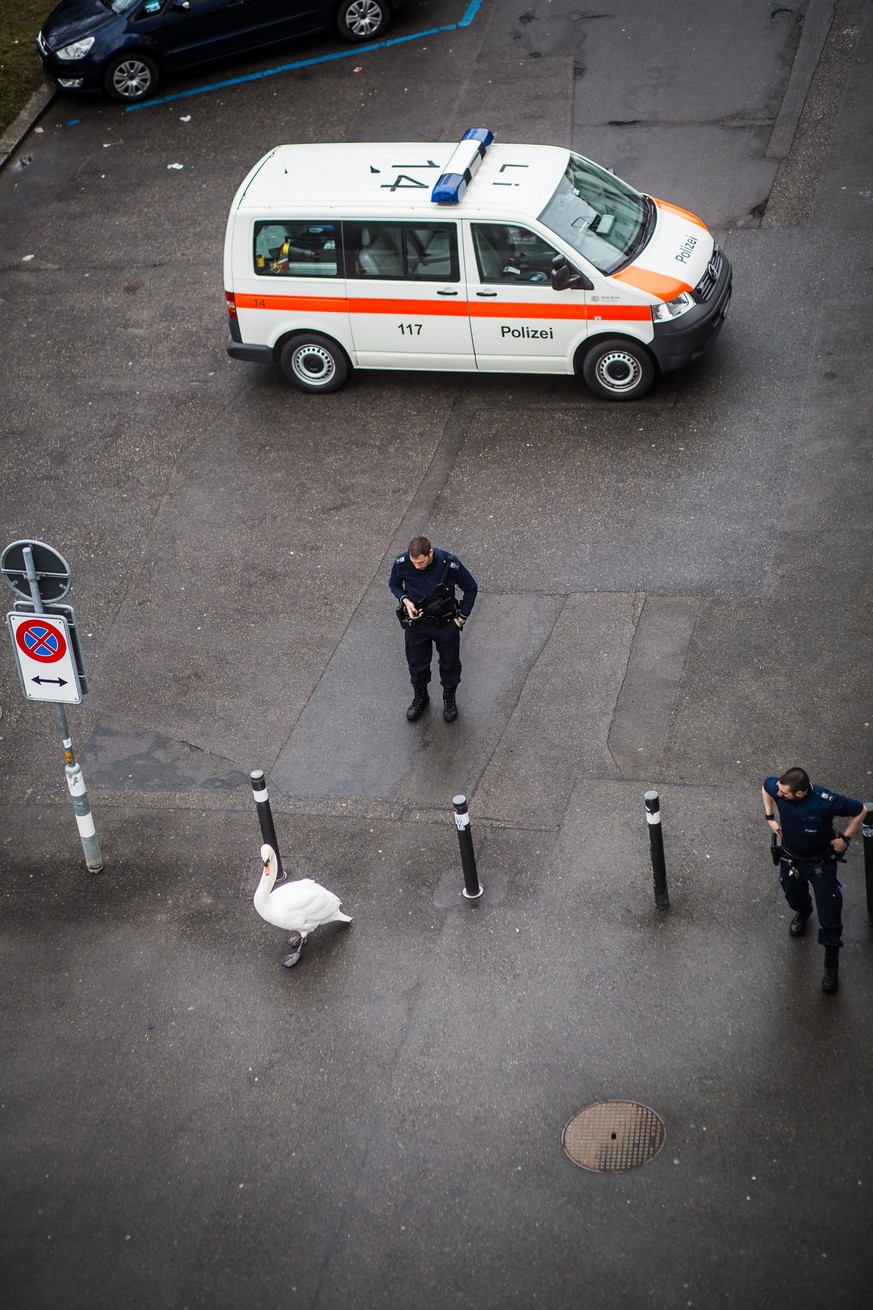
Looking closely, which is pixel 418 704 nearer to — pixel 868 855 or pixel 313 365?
pixel 868 855

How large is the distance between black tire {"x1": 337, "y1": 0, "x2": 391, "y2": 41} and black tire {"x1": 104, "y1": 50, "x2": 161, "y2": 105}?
9.08 feet

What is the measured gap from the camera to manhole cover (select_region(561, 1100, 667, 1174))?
289 inches

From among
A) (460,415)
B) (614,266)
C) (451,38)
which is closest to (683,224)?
(614,266)

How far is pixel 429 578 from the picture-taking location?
9.87m

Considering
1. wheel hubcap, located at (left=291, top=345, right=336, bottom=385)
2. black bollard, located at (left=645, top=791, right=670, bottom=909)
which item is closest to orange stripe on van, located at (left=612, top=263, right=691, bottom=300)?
wheel hubcap, located at (left=291, top=345, right=336, bottom=385)

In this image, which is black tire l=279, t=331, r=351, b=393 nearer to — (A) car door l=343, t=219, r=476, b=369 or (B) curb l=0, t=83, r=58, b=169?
(A) car door l=343, t=219, r=476, b=369

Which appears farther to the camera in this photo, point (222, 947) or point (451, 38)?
point (451, 38)

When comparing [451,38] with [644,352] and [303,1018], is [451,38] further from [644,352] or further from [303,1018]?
[303,1018]

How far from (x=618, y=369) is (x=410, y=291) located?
216cm

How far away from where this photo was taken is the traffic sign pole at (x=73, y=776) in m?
8.65

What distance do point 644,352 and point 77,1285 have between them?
30.8ft

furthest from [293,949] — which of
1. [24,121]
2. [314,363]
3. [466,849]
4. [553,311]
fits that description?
[24,121]

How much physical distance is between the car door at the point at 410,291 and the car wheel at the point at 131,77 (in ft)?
26.7

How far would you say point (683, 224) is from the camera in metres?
13.6
